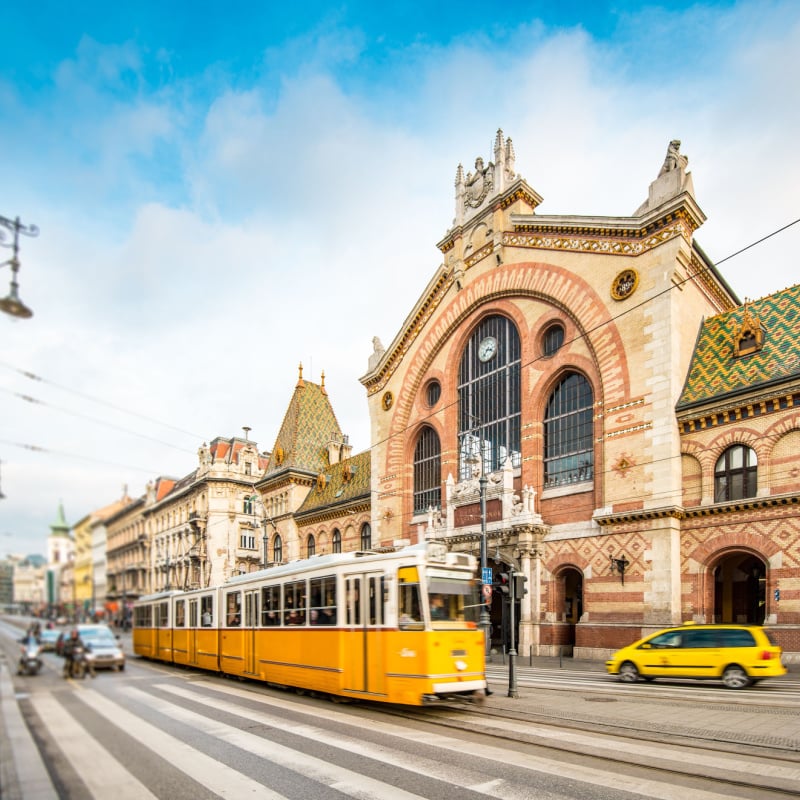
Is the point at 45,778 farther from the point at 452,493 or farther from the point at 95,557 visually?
the point at 95,557

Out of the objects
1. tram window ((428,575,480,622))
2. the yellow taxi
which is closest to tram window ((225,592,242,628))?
tram window ((428,575,480,622))

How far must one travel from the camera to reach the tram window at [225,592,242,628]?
62.3 ft

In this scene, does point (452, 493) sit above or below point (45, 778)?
above

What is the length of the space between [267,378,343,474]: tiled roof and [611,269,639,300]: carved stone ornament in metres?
26.0

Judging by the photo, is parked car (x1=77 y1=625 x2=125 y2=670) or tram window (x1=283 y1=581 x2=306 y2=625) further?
parked car (x1=77 y1=625 x2=125 y2=670)

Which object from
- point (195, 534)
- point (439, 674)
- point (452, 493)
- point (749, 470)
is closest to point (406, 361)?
point (452, 493)

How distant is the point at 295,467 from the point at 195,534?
19.4 metres

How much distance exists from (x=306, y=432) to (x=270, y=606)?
31068 mm

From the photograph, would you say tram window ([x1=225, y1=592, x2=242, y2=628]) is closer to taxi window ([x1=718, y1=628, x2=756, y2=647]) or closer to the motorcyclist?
the motorcyclist

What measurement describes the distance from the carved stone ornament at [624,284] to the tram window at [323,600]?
53.6 ft

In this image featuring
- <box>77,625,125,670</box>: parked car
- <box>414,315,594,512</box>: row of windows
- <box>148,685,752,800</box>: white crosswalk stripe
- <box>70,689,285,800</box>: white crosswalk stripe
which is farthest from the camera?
<box>414,315,594,512</box>: row of windows

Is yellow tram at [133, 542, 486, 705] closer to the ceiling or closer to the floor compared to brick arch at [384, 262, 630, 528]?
closer to the floor

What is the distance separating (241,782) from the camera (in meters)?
8.32

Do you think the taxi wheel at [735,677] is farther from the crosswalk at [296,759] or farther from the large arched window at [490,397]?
the large arched window at [490,397]
